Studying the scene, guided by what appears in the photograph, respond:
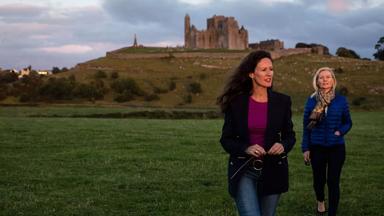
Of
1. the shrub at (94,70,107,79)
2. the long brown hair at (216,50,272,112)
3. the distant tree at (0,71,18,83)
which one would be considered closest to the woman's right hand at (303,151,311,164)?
the long brown hair at (216,50,272,112)

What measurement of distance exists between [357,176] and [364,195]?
8.91 ft

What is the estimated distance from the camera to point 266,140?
6.23 metres

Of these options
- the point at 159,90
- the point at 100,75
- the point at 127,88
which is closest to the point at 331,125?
the point at 127,88

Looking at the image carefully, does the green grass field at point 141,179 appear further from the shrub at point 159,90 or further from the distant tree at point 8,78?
the distant tree at point 8,78

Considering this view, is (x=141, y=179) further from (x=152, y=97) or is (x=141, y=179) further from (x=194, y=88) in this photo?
(x=194, y=88)

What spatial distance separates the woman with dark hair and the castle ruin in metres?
184

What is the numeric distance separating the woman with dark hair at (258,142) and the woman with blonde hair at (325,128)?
345cm

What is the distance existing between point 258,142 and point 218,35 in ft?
617

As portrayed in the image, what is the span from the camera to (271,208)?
6.32 metres

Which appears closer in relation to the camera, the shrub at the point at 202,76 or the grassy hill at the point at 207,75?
the grassy hill at the point at 207,75

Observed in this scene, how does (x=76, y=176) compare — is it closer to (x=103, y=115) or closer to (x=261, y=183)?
(x=261, y=183)

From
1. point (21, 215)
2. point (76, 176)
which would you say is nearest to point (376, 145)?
point (76, 176)

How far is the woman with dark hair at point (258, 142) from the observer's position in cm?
617

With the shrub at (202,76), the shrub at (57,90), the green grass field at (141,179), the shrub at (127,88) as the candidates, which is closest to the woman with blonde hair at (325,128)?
the green grass field at (141,179)
